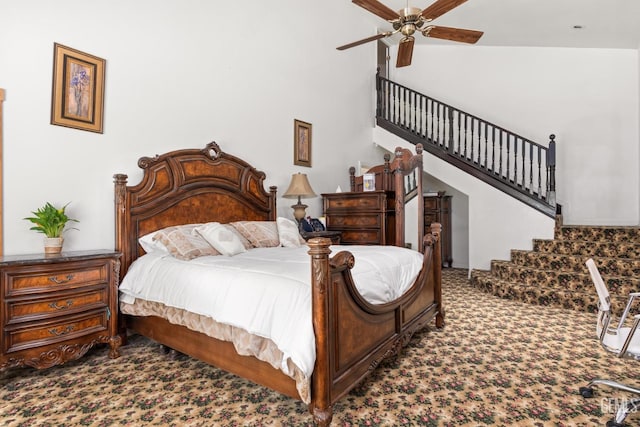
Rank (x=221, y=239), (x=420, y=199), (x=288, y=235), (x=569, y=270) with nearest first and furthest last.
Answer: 1. (x=221, y=239)
2. (x=288, y=235)
3. (x=420, y=199)
4. (x=569, y=270)

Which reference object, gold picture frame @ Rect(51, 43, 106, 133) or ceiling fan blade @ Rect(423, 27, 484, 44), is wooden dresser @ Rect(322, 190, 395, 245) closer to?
ceiling fan blade @ Rect(423, 27, 484, 44)

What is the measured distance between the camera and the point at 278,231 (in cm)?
365

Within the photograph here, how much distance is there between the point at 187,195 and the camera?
343 cm

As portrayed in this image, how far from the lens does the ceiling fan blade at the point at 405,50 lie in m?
3.57

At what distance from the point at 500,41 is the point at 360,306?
6.33 meters

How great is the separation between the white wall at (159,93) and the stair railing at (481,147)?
1488 millimetres

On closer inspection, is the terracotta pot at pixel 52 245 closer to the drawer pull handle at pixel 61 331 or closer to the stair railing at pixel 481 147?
the drawer pull handle at pixel 61 331

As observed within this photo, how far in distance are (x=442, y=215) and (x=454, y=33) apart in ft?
12.6

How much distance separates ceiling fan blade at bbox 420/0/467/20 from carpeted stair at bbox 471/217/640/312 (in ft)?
11.2

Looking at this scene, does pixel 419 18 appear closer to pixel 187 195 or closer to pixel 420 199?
pixel 420 199

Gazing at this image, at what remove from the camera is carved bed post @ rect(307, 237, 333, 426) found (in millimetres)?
1684

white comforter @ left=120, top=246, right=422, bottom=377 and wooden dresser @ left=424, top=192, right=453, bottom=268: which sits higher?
wooden dresser @ left=424, top=192, right=453, bottom=268

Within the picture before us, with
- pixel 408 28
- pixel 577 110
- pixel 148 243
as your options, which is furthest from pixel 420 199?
pixel 577 110

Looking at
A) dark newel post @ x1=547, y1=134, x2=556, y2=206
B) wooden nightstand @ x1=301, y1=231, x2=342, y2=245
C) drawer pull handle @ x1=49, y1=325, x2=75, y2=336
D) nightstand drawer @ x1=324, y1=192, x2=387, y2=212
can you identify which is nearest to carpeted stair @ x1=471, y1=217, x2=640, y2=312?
dark newel post @ x1=547, y1=134, x2=556, y2=206
